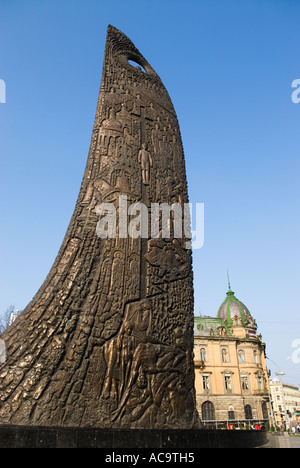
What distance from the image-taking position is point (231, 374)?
2883 centimetres

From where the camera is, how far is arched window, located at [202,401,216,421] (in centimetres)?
2625

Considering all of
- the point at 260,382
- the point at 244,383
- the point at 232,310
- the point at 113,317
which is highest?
the point at 232,310

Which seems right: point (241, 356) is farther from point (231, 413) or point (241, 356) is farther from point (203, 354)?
point (231, 413)

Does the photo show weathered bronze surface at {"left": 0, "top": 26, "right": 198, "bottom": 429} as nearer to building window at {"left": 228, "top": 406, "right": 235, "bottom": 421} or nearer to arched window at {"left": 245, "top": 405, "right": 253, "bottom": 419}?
building window at {"left": 228, "top": 406, "right": 235, "bottom": 421}

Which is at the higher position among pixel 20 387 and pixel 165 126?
pixel 165 126

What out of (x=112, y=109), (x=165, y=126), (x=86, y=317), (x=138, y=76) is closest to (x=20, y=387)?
(x=86, y=317)

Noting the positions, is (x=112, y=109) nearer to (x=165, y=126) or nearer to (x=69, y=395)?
(x=165, y=126)

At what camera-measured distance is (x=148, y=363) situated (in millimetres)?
4352

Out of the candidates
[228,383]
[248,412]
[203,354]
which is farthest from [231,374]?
[248,412]

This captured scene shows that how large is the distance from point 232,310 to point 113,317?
103 ft
